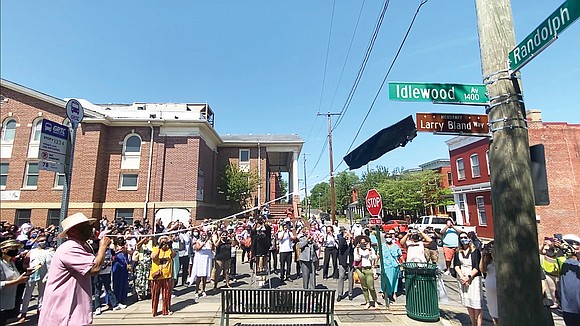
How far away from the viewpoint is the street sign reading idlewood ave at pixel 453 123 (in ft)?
10.9

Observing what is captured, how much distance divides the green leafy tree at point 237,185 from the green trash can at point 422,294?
22.1m

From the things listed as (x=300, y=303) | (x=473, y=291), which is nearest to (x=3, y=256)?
(x=300, y=303)

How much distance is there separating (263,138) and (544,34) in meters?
30.6

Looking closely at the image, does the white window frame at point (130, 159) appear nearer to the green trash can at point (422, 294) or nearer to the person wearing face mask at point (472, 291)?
the green trash can at point (422, 294)

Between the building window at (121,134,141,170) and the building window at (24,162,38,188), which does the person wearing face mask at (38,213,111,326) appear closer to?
the building window at (121,134,141,170)

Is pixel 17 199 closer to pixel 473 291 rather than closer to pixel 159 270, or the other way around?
pixel 159 270

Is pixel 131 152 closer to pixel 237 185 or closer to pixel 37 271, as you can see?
pixel 237 185

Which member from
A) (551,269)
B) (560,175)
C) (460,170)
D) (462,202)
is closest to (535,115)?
(560,175)

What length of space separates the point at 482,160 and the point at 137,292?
A: 23.9 metres

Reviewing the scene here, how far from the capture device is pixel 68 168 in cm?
518

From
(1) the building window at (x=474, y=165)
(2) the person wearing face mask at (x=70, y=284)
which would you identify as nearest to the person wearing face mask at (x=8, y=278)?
(2) the person wearing face mask at (x=70, y=284)

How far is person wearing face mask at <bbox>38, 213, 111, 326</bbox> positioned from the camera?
2.82 meters

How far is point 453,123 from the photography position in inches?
133

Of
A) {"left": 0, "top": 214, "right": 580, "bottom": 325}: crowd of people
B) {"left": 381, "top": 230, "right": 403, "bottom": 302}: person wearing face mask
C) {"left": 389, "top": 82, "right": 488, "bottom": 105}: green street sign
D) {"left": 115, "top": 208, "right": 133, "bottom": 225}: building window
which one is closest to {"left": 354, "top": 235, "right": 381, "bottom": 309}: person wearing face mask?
A: {"left": 0, "top": 214, "right": 580, "bottom": 325}: crowd of people
